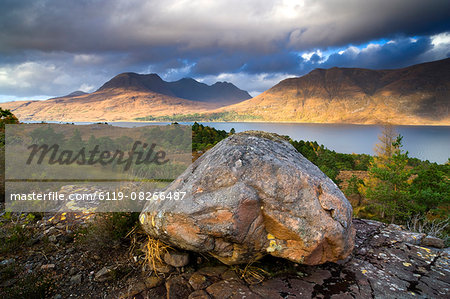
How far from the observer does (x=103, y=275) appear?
4520 millimetres

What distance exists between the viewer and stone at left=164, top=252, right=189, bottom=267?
4.52m

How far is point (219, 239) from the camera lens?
3.99 m

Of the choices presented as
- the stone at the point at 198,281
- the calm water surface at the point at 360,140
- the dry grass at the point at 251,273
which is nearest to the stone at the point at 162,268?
the stone at the point at 198,281

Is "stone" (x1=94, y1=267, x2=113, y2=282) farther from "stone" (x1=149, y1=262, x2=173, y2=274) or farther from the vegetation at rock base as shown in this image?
the vegetation at rock base

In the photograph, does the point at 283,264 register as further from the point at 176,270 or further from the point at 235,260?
the point at 176,270

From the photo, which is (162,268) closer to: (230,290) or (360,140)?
(230,290)

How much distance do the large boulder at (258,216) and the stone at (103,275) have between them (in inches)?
49.5

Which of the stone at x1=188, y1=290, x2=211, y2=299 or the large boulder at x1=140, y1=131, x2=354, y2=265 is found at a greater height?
the large boulder at x1=140, y1=131, x2=354, y2=265

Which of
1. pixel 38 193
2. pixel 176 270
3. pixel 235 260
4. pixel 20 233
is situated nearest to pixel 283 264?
pixel 235 260

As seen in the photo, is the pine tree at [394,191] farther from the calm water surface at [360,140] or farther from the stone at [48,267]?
the stone at [48,267]

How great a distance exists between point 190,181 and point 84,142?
10422mm

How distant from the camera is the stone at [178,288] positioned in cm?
389

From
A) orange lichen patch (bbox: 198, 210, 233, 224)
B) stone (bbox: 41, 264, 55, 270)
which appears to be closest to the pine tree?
orange lichen patch (bbox: 198, 210, 233, 224)

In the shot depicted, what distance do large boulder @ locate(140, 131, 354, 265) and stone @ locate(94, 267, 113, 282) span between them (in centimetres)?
126
